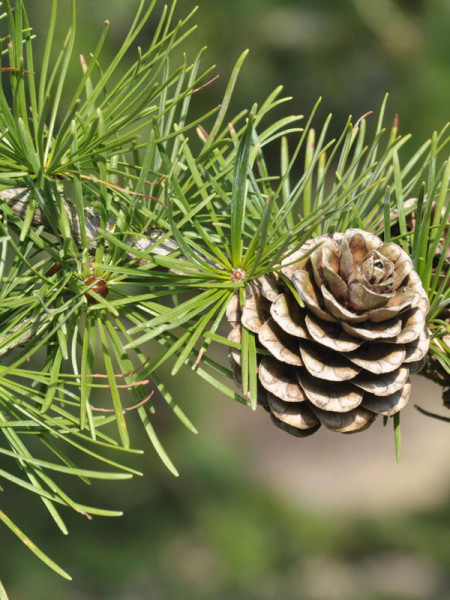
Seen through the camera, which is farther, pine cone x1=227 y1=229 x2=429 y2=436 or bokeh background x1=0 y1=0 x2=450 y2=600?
bokeh background x1=0 y1=0 x2=450 y2=600

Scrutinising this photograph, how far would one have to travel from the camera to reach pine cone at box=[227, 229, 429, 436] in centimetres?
40

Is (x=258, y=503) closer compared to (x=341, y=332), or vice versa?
(x=341, y=332)

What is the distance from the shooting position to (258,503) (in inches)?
82.3

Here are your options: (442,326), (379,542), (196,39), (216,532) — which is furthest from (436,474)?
(442,326)

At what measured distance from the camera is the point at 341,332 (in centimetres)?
41

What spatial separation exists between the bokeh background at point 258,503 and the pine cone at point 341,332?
1.34 m

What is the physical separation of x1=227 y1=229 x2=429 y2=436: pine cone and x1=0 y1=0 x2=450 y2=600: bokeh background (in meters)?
1.34

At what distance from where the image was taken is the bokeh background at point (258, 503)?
1822 mm

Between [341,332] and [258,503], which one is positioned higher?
[341,332]

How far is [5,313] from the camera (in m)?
0.45

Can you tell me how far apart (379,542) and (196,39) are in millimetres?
1844

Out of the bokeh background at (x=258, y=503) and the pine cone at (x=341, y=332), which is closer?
the pine cone at (x=341, y=332)

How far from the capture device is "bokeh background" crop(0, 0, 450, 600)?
182cm

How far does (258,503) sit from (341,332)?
1.80m
